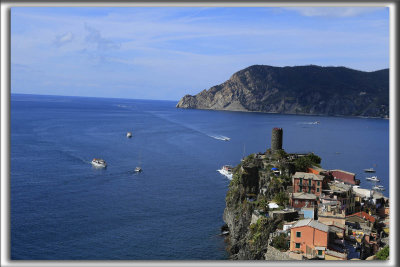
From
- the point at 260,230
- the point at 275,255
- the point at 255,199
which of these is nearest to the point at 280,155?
the point at 255,199

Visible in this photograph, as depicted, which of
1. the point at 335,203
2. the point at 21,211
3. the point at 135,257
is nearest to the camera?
the point at 335,203

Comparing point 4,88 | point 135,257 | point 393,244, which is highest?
point 4,88

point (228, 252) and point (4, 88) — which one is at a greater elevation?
point (4, 88)

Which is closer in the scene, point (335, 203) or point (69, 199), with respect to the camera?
point (335, 203)

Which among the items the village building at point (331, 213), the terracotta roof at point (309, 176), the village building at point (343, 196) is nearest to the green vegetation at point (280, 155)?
the terracotta roof at point (309, 176)

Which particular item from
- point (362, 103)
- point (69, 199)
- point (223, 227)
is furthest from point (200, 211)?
point (362, 103)

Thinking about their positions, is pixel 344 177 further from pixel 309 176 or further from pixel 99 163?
pixel 99 163

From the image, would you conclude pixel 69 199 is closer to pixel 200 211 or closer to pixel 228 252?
pixel 200 211
